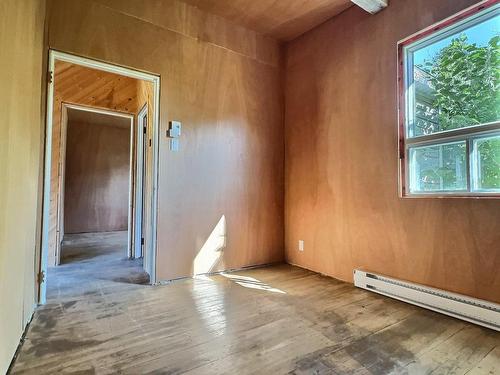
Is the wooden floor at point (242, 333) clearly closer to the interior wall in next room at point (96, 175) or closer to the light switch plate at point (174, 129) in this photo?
the light switch plate at point (174, 129)

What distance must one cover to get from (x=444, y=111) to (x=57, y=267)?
4489mm

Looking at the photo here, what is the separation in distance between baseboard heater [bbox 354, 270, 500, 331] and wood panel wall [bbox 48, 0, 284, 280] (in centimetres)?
133

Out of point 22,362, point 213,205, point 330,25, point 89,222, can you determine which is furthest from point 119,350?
point 89,222

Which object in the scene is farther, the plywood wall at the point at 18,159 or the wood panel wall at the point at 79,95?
the wood panel wall at the point at 79,95

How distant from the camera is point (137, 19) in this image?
265cm

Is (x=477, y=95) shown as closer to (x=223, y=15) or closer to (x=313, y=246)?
(x=313, y=246)

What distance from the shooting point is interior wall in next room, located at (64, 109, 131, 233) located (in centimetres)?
639

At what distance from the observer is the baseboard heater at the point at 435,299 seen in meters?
1.86

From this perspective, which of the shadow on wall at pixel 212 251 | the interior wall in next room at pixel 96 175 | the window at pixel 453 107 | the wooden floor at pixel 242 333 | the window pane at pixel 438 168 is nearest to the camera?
the wooden floor at pixel 242 333

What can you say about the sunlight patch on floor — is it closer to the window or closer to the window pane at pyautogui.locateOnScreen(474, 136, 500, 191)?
the window

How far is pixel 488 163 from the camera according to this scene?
1956mm

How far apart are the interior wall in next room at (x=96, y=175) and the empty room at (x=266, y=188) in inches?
121

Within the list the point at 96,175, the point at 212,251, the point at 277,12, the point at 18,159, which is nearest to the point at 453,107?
the point at 277,12

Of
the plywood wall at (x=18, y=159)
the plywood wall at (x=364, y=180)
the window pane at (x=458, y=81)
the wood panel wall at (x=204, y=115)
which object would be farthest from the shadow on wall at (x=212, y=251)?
the window pane at (x=458, y=81)
